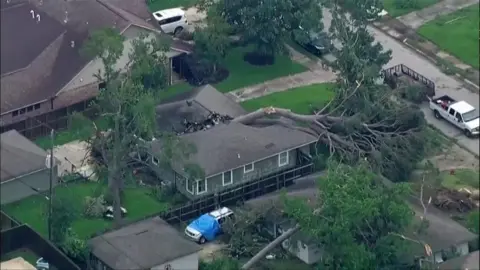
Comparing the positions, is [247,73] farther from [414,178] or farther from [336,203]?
[336,203]

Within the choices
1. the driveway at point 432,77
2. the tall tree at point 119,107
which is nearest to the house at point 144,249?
the tall tree at point 119,107

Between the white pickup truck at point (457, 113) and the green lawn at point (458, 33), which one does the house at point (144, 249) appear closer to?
the white pickup truck at point (457, 113)

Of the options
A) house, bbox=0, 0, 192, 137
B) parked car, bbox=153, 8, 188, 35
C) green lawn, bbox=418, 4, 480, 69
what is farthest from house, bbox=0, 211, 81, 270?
parked car, bbox=153, 8, 188, 35

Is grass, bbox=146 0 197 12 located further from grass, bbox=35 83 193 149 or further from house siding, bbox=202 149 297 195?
house siding, bbox=202 149 297 195

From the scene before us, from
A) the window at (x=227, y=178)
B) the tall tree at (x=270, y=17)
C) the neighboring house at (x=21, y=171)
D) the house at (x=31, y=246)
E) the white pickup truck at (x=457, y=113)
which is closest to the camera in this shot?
the house at (x=31, y=246)

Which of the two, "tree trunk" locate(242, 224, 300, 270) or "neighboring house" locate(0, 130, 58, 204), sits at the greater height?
"tree trunk" locate(242, 224, 300, 270)
